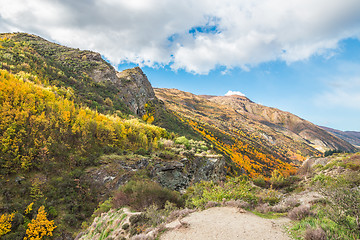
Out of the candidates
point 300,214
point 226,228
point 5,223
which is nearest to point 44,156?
point 5,223

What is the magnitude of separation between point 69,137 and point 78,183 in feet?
14.3

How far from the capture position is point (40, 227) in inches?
349

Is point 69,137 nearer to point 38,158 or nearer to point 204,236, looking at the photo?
point 38,158

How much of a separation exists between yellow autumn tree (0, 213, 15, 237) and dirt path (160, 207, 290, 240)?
8366 millimetres

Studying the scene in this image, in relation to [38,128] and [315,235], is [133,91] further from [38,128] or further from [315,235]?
[315,235]

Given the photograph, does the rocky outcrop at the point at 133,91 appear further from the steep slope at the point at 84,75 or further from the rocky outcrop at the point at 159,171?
the rocky outcrop at the point at 159,171

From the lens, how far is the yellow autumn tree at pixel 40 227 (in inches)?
336

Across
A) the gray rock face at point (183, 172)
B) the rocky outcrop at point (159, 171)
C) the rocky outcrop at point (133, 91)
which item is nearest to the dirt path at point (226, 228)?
the rocky outcrop at point (159, 171)

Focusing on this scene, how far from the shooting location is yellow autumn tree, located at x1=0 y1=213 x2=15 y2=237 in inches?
316

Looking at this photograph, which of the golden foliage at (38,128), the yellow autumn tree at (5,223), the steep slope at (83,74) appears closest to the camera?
the yellow autumn tree at (5,223)

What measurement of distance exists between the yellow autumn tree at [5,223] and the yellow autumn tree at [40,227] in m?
0.82

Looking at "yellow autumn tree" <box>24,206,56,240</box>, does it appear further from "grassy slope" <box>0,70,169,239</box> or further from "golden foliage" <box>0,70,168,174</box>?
"golden foliage" <box>0,70,168,174</box>

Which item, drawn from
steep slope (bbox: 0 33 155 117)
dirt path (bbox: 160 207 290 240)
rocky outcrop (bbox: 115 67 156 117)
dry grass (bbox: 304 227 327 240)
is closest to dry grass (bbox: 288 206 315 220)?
dirt path (bbox: 160 207 290 240)

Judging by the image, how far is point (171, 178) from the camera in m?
18.3
